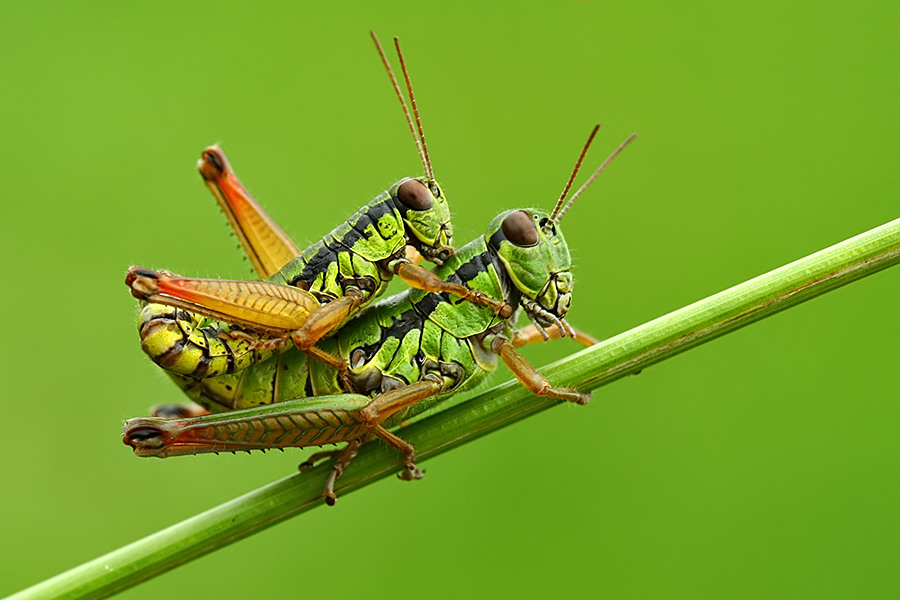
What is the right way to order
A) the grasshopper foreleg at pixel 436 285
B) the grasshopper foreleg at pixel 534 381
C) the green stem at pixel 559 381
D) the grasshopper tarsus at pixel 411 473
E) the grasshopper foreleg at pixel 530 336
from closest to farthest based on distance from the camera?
the green stem at pixel 559 381
the grasshopper foreleg at pixel 534 381
the grasshopper tarsus at pixel 411 473
the grasshopper foreleg at pixel 436 285
the grasshopper foreleg at pixel 530 336

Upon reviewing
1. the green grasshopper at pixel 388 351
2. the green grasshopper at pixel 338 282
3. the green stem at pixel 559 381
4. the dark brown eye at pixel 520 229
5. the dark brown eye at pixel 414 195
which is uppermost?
the dark brown eye at pixel 414 195

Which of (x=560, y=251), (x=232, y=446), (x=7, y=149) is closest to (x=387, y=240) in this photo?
(x=560, y=251)

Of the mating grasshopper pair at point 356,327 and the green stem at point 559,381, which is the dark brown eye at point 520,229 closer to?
the mating grasshopper pair at point 356,327

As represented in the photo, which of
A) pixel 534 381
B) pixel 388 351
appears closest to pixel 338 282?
pixel 388 351

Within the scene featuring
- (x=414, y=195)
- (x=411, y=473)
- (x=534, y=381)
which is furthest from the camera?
(x=414, y=195)

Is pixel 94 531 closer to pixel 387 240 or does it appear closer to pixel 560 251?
pixel 387 240

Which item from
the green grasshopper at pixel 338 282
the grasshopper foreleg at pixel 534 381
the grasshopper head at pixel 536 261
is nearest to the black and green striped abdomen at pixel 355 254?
the green grasshopper at pixel 338 282

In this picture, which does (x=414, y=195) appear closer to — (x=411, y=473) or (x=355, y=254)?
(x=355, y=254)
